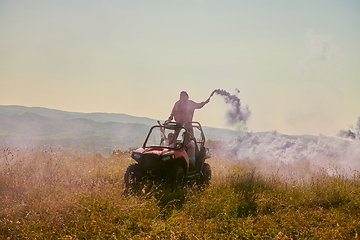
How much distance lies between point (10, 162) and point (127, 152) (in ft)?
21.5

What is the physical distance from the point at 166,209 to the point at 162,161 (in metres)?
1.54

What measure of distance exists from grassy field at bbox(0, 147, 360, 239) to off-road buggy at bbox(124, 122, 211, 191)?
1.60 feet

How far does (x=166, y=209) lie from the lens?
257 inches

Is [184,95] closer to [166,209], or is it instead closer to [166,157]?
[166,157]

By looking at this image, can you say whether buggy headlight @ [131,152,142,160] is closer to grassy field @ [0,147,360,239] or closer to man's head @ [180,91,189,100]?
grassy field @ [0,147,360,239]

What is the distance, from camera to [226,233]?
556 cm

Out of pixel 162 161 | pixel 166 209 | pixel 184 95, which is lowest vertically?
pixel 166 209

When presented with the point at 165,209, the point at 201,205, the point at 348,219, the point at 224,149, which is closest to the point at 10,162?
the point at 165,209

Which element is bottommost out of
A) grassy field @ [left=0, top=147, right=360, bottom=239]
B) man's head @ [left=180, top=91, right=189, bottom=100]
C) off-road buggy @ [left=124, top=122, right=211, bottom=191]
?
grassy field @ [left=0, top=147, right=360, bottom=239]

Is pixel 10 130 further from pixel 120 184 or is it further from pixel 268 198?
pixel 268 198

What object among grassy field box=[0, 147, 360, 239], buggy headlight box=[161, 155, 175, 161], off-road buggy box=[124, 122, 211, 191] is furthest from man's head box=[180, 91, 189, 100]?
grassy field box=[0, 147, 360, 239]

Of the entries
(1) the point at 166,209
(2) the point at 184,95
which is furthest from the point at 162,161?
(2) the point at 184,95

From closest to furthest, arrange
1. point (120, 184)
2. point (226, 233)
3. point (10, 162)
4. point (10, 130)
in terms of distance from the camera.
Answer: point (226, 233) → point (120, 184) → point (10, 162) → point (10, 130)

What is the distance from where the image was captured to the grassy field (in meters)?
5.27
